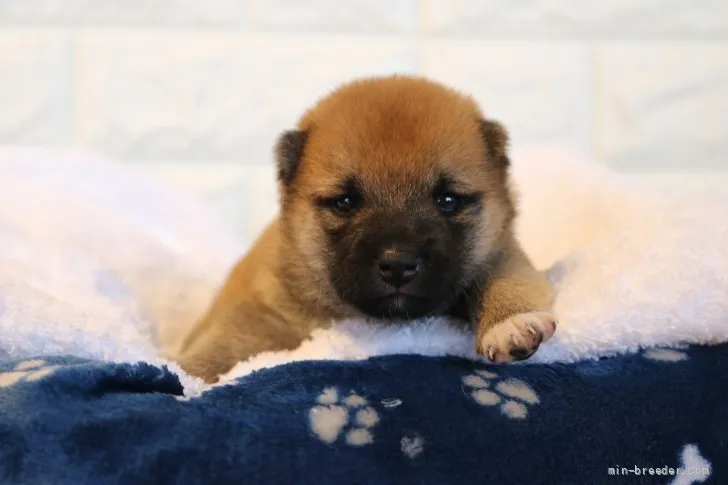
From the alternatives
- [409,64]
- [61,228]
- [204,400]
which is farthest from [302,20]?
[204,400]

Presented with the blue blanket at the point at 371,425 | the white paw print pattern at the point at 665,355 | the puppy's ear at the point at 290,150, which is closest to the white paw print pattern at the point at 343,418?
the blue blanket at the point at 371,425

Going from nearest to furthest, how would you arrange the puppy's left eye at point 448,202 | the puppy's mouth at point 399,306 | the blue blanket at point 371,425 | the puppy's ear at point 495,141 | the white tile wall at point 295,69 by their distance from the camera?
the blue blanket at point 371,425 → the puppy's mouth at point 399,306 → the puppy's left eye at point 448,202 → the puppy's ear at point 495,141 → the white tile wall at point 295,69

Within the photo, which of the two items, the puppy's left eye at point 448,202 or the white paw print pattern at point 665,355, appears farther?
the puppy's left eye at point 448,202

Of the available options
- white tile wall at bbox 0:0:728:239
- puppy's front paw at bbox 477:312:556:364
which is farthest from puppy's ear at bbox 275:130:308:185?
white tile wall at bbox 0:0:728:239

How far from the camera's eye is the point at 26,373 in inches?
37.0

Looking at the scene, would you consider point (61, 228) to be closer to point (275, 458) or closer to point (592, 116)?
point (275, 458)

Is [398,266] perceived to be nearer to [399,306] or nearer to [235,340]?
[399,306]

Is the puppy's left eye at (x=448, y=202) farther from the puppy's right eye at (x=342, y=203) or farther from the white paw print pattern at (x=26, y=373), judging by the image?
the white paw print pattern at (x=26, y=373)

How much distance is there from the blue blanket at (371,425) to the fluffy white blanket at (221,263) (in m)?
0.09

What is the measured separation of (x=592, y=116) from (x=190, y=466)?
6.63 feet

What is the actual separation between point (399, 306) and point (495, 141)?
43 centimetres

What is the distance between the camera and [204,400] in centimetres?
91

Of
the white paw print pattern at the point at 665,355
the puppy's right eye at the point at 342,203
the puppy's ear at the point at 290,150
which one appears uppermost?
the puppy's ear at the point at 290,150

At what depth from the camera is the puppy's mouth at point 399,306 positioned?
3.82 feet
